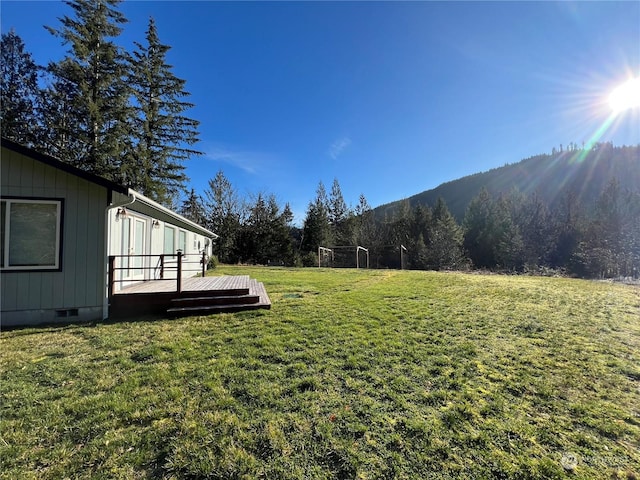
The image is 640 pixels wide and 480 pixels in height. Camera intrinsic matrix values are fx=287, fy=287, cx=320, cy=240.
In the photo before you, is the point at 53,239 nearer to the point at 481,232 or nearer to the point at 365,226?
the point at 365,226

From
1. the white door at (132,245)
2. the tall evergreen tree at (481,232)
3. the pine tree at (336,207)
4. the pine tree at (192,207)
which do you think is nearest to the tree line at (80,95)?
the white door at (132,245)

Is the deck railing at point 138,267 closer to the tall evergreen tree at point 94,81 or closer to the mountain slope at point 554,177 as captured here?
the tall evergreen tree at point 94,81

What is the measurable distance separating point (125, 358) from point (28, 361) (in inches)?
46.0

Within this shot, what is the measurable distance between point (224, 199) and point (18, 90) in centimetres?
1451

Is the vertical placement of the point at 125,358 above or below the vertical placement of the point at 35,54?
below

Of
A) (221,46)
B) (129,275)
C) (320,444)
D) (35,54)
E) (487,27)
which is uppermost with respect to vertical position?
(35,54)

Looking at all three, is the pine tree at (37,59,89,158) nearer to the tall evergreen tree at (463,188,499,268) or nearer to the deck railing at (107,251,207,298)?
the deck railing at (107,251,207,298)

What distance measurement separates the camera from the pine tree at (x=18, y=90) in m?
13.8

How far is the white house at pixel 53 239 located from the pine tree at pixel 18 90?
12971 mm

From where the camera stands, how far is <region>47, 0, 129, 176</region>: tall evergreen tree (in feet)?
44.8

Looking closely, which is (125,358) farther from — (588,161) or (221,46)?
(588,161)

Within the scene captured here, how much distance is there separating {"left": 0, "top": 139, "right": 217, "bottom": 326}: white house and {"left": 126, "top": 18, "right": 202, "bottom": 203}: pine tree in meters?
12.1

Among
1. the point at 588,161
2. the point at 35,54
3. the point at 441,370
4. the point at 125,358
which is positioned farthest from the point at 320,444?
the point at 588,161

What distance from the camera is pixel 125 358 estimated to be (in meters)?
3.66
